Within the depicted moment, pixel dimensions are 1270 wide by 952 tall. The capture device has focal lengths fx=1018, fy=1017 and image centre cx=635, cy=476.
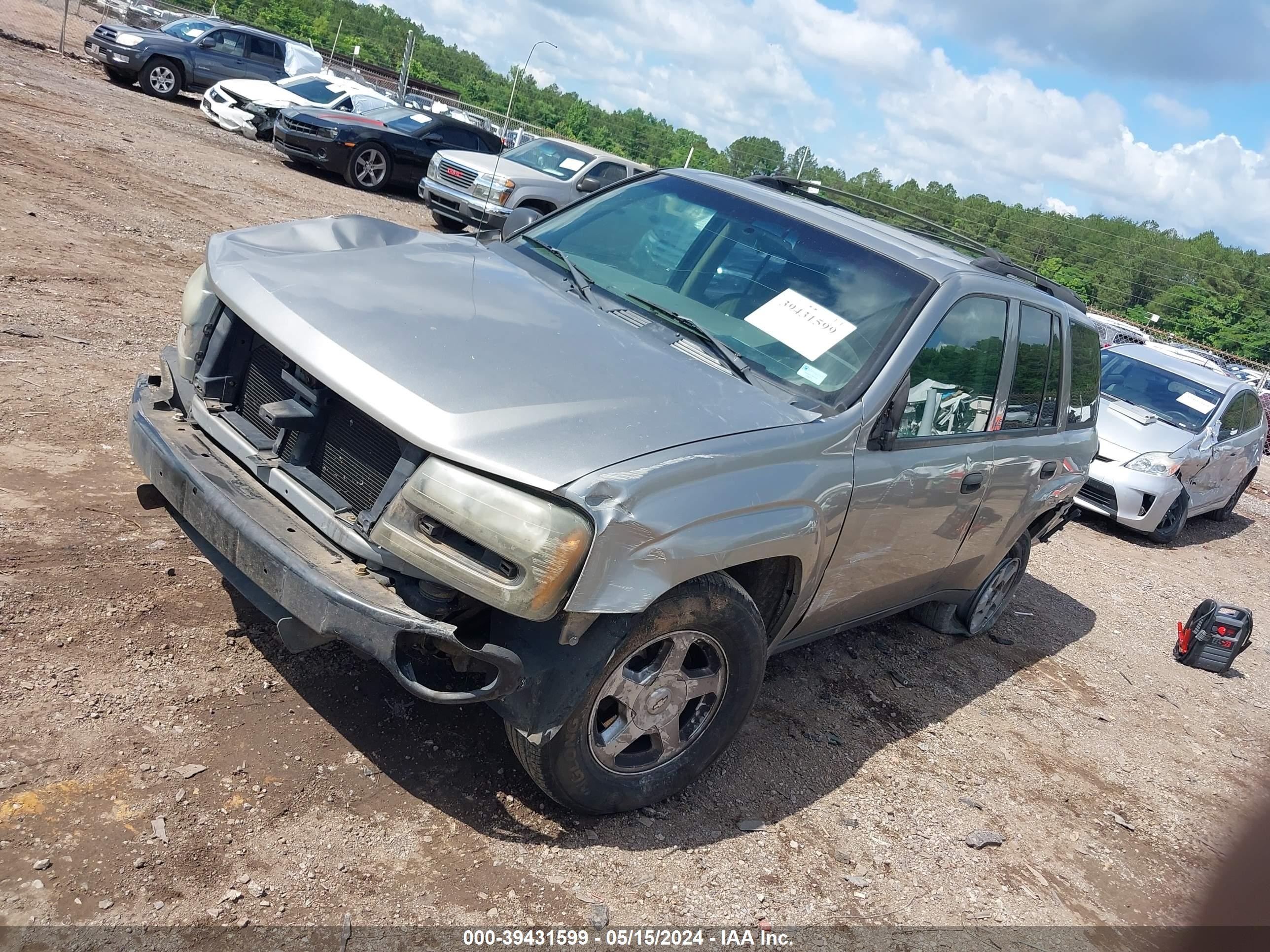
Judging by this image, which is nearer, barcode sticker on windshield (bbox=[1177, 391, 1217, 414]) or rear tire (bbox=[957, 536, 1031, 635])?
rear tire (bbox=[957, 536, 1031, 635])

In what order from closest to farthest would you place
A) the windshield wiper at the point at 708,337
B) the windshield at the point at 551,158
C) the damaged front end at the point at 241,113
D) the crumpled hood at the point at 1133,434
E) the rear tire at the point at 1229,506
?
the windshield wiper at the point at 708,337 → the crumpled hood at the point at 1133,434 → the rear tire at the point at 1229,506 → the windshield at the point at 551,158 → the damaged front end at the point at 241,113

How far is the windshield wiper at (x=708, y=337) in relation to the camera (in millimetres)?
3594

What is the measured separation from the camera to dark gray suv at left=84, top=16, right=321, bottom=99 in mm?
18797

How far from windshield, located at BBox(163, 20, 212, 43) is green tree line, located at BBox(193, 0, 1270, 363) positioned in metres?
8.75

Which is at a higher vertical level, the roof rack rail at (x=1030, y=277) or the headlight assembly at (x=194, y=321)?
the roof rack rail at (x=1030, y=277)

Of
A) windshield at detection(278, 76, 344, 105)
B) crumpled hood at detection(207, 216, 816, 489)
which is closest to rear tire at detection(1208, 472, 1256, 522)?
crumpled hood at detection(207, 216, 816, 489)

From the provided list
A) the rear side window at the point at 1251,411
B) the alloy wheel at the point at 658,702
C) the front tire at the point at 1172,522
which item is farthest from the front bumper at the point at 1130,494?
the alloy wheel at the point at 658,702

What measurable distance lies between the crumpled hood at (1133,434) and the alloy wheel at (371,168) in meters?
11.5

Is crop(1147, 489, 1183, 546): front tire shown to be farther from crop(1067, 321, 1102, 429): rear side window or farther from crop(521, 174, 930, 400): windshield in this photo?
crop(521, 174, 930, 400): windshield

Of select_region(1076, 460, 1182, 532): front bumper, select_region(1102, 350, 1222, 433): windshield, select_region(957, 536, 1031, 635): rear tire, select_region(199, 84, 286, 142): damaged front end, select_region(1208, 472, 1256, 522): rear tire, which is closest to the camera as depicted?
select_region(957, 536, 1031, 635): rear tire

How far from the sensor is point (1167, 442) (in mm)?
9734

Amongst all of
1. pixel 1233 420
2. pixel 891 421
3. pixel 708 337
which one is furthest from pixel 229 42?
pixel 891 421

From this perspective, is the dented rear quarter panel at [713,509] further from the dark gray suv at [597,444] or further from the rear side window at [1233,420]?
the rear side window at [1233,420]

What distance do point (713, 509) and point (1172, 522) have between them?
8732mm
